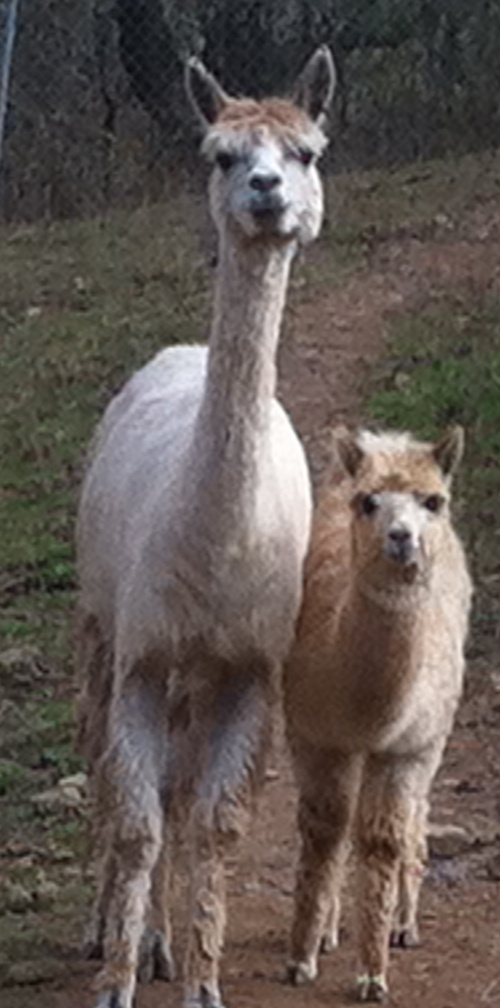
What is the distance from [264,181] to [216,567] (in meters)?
0.89

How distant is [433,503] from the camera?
669 cm

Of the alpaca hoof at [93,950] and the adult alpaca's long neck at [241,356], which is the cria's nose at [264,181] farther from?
the alpaca hoof at [93,950]

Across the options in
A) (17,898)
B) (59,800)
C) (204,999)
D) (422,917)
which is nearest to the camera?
(204,999)

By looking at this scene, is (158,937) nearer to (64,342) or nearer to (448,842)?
(448,842)

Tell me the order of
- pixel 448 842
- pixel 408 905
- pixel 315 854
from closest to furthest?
pixel 315 854 → pixel 408 905 → pixel 448 842

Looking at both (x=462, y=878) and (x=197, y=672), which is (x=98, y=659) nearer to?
(x=197, y=672)

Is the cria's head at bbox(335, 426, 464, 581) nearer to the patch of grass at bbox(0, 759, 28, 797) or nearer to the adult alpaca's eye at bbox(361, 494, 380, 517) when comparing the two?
the adult alpaca's eye at bbox(361, 494, 380, 517)

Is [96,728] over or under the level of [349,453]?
under

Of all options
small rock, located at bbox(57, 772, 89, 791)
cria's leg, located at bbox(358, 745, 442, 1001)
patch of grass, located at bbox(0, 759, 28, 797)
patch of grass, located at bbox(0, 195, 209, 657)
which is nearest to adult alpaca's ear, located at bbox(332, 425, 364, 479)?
cria's leg, located at bbox(358, 745, 442, 1001)

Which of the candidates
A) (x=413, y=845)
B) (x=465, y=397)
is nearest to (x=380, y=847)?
(x=413, y=845)

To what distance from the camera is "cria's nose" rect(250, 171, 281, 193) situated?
636cm

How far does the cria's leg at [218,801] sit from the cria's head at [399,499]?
482 mm

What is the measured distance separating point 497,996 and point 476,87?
38.4 ft

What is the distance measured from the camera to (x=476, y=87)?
17969mm
